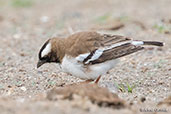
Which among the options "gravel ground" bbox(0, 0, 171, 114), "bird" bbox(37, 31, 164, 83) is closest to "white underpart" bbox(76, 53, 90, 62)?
"bird" bbox(37, 31, 164, 83)

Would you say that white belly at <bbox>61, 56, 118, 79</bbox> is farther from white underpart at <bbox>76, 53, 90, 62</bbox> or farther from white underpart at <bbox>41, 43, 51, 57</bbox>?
white underpart at <bbox>41, 43, 51, 57</bbox>

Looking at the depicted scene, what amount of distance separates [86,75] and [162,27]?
4834mm

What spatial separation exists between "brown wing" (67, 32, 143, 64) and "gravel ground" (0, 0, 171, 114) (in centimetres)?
61

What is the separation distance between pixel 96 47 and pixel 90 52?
156mm

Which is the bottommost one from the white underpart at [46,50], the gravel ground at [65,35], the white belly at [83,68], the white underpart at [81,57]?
the gravel ground at [65,35]

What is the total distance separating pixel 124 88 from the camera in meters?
7.22

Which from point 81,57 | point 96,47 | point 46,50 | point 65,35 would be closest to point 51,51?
point 46,50

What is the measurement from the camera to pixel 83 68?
7109 millimetres

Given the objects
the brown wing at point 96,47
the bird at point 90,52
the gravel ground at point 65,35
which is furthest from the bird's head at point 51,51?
the gravel ground at point 65,35

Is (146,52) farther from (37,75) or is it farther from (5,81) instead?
(5,81)

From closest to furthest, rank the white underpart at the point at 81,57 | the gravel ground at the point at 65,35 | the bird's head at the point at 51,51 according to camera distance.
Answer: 1. the gravel ground at the point at 65,35
2. the white underpart at the point at 81,57
3. the bird's head at the point at 51,51

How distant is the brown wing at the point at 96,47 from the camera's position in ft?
23.4

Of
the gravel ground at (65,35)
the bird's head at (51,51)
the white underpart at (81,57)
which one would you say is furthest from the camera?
the bird's head at (51,51)

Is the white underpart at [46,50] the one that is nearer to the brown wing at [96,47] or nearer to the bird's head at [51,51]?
the bird's head at [51,51]
